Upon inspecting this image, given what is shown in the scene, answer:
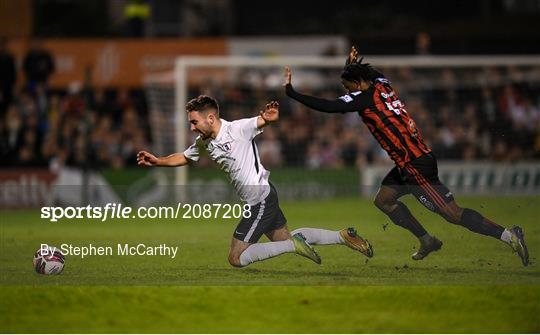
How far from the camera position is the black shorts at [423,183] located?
10.8 metres

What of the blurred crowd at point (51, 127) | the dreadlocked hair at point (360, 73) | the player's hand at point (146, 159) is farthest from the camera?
the blurred crowd at point (51, 127)

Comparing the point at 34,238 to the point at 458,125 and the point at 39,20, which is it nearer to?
the point at 458,125

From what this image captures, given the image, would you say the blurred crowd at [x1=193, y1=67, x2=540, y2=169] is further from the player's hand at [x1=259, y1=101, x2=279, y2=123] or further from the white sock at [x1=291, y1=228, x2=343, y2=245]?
the player's hand at [x1=259, y1=101, x2=279, y2=123]

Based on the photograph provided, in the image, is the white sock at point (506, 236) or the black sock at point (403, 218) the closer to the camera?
the white sock at point (506, 236)

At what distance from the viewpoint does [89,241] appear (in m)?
11.1

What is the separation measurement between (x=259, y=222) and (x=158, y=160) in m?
1.16

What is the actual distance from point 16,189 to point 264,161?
5.01 metres

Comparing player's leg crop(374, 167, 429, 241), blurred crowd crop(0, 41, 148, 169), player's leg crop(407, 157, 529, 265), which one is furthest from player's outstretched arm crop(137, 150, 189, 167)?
blurred crowd crop(0, 41, 148, 169)

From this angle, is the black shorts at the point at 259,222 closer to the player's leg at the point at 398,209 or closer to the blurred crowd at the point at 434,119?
the player's leg at the point at 398,209

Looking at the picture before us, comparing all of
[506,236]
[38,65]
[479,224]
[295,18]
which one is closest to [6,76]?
[38,65]

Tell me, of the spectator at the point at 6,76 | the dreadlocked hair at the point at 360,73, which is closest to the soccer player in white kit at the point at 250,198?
the dreadlocked hair at the point at 360,73

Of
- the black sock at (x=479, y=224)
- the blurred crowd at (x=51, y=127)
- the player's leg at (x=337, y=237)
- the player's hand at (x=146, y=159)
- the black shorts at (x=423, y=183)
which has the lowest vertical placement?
the blurred crowd at (x=51, y=127)

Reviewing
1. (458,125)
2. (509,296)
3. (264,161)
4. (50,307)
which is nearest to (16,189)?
(264,161)

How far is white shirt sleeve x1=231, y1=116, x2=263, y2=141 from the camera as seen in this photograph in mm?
10464
